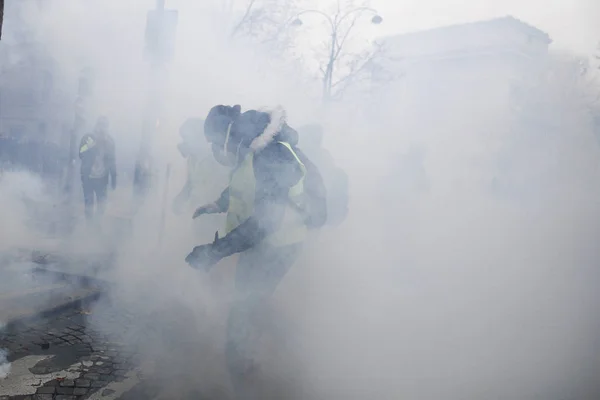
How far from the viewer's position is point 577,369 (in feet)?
9.14

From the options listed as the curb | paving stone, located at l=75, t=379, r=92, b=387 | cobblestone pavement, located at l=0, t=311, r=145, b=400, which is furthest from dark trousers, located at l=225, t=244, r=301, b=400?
the curb

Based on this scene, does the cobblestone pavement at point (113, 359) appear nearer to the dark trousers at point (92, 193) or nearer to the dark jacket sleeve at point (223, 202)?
the dark jacket sleeve at point (223, 202)

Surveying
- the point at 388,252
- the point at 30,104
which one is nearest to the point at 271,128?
the point at 388,252

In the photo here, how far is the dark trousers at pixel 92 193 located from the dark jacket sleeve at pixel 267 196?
12.0 ft

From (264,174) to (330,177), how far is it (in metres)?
1.89

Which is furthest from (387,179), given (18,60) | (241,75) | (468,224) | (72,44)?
(18,60)

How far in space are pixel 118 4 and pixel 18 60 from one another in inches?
236

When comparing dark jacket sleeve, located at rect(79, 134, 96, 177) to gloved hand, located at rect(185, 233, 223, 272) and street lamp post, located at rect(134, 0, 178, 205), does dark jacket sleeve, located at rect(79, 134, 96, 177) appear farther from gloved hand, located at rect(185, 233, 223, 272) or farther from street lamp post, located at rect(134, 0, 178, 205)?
gloved hand, located at rect(185, 233, 223, 272)

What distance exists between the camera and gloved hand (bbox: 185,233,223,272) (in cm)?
231

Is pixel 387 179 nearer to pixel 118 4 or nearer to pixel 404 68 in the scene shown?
pixel 404 68

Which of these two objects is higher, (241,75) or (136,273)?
(241,75)

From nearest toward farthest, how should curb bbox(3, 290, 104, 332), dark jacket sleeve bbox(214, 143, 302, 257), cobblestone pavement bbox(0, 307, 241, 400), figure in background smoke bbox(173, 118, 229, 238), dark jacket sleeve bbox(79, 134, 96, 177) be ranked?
cobblestone pavement bbox(0, 307, 241, 400) < dark jacket sleeve bbox(214, 143, 302, 257) < curb bbox(3, 290, 104, 332) < figure in background smoke bbox(173, 118, 229, 238) < dark jacket sleeve bbox(79, 134, 96, 177)

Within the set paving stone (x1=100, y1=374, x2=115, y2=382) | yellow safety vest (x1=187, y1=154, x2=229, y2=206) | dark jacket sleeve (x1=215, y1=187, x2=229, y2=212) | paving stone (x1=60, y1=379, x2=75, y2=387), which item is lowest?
paving stone (x1=100, y1=374, x2=115, y2=382)

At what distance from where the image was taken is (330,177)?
4.09 meters
